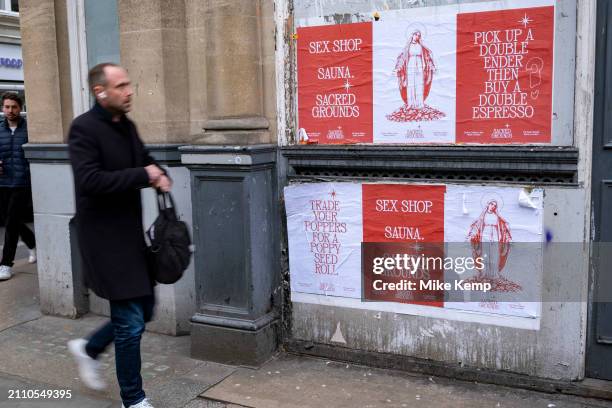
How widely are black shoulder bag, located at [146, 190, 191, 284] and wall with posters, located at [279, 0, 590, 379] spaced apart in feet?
4.24

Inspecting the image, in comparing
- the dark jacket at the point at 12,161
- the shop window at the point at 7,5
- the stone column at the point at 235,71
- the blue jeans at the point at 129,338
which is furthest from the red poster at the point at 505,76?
the shop window at the point at 7,5

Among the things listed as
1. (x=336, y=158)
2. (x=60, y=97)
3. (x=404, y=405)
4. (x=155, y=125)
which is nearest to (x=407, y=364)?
(x=404, y=405)

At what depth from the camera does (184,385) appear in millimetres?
4531

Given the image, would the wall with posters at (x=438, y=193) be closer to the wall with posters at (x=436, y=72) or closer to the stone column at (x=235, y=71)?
the wall with posters at (x=436, y=72)

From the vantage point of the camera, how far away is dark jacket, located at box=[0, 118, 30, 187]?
7254mm

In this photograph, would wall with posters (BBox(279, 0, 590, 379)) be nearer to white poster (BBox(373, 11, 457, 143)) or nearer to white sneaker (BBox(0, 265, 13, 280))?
white poster (BBox(373, 11, 457, 143))

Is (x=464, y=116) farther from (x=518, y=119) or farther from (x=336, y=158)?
(x=336, y=158)

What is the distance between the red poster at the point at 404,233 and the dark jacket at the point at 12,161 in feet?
14.8

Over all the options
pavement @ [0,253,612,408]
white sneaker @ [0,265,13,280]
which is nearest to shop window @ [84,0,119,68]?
pavement @ [0,253,612,408]

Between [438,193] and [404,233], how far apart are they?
1.24 ft

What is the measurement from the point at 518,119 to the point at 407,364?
187cm

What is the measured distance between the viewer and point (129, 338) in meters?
3.82

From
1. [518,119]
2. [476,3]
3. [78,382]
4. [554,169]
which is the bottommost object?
[78,382]

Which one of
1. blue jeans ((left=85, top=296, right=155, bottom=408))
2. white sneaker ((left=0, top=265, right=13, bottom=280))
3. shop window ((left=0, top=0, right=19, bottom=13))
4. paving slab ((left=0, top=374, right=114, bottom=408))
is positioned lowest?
paving slab ((left=0, top=374, right=114, bottom=408))
